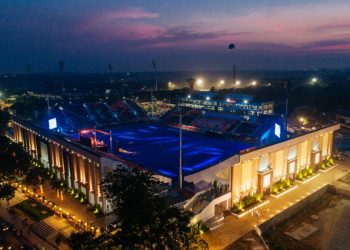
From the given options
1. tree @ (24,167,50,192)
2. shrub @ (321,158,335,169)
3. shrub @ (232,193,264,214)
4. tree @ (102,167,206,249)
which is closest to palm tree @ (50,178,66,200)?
tree @ (24,167,50,192)

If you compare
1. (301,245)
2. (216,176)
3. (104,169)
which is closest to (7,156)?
(104,169)

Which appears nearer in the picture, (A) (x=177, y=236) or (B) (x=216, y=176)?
(A) (x=177, y=236)

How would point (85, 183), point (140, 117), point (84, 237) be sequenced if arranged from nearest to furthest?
point (84, 237) < point (85, 183) < point (140, 117)

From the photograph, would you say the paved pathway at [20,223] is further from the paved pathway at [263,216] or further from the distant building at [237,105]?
the distant building at [237,105]

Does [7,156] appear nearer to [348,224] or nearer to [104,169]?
[104,169]

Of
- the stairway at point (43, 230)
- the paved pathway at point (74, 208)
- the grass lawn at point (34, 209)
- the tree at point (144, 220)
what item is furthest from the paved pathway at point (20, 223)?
the tree at point (144, 220)

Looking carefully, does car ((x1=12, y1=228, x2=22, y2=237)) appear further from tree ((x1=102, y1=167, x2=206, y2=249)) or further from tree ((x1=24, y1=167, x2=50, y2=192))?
tree ((x1=102, y1=167, x2=206, y2=249))
